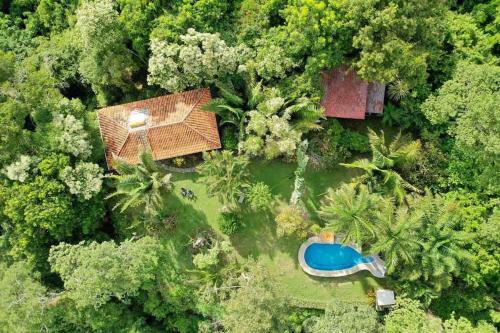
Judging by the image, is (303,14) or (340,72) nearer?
(303,14)

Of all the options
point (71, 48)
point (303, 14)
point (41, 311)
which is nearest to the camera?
point (303, 14)

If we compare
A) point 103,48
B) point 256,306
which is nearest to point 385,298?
point 256,306

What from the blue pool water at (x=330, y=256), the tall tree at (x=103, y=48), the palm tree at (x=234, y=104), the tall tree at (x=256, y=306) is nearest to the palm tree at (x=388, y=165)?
the blue pool water at (x=330, y=256)

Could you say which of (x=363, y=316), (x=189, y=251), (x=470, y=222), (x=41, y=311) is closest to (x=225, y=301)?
(x=189, y=251)

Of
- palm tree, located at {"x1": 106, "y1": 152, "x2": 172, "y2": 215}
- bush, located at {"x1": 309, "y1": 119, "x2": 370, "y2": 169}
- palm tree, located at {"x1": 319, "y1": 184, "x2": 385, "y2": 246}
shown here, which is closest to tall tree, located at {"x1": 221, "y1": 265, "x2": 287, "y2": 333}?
palm tree, located at {"x1": 319, "y1": 184, "x2": 385, "y2": 246}

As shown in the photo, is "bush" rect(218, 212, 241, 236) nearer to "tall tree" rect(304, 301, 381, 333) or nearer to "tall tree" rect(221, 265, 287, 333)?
"tall tree" rect(221, 265, 287, 333)

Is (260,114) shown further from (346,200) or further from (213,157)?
(346,200)
